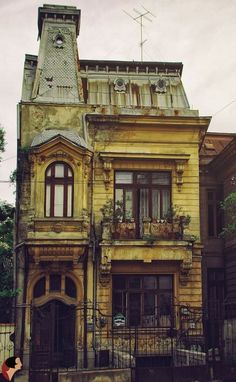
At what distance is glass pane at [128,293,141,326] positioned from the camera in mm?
23016

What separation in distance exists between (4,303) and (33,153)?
663 cm

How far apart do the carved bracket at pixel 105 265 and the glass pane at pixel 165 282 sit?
2.31 m

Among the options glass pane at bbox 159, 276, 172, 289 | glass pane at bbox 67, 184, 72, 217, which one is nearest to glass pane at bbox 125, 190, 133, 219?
glass pane at bbox 67, 184, 72, 217

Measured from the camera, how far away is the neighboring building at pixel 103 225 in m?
22.3

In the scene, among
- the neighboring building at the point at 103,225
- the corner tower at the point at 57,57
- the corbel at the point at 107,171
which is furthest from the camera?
the corner tower at the point at 57,57

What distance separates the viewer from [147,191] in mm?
24266

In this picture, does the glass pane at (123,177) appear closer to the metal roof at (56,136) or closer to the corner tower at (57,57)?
the metal roof at (56,136)

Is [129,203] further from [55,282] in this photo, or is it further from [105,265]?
[55,282]

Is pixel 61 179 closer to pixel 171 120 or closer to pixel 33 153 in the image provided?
pixel 33 153

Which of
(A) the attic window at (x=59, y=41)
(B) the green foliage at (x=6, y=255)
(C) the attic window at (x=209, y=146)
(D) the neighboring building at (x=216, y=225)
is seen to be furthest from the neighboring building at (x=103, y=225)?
(C) the attic window at (x=209, y=146)

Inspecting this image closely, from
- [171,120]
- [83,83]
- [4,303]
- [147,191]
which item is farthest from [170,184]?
[4,303]

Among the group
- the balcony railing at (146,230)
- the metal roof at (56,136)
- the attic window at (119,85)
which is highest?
the attic window at (119,85)

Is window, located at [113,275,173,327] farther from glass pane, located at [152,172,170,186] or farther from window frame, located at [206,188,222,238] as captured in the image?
window frame, located at [206,188,222,238]

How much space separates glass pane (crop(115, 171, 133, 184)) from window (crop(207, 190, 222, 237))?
19.7 feet
